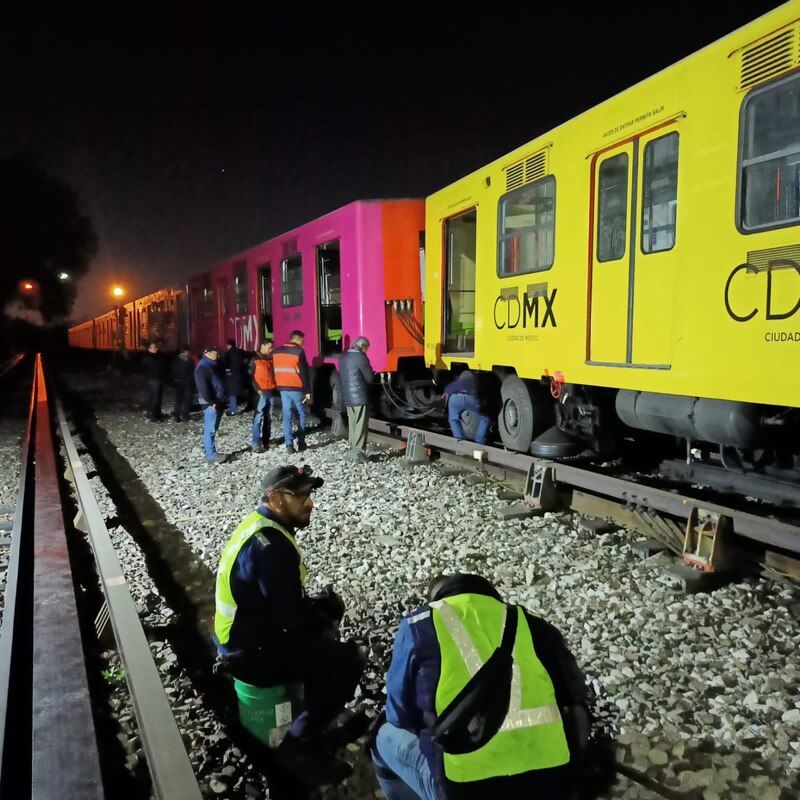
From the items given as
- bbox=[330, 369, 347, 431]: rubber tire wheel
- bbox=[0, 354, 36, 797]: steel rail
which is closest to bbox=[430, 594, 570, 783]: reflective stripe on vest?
bbox=[0, 354, 36, 797]: steel rail

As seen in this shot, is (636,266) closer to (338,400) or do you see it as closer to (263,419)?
(338,400)

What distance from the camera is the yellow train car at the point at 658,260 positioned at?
490cm

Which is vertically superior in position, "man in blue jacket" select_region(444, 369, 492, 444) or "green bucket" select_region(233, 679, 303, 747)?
"man in blue jacket" select_region(444, 369, 492, 444)

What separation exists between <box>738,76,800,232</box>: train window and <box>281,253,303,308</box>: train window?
9.35 meters

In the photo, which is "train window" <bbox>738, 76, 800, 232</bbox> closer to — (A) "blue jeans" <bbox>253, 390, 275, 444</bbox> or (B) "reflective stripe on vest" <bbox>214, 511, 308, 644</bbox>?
(B) "reflective stripe on vest" <bbox>214, 511, 308, 644</bbox>

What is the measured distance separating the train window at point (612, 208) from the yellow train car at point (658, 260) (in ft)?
0.05

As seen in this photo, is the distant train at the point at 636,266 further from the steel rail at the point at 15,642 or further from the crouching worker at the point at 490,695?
the steel rail at the point at 15,642

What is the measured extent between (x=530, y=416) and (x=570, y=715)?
5.95 m

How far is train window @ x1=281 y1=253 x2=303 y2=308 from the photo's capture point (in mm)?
13552

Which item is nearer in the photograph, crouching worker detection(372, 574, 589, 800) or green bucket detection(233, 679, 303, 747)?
crouching worker detection(372, 574, 589, 800)

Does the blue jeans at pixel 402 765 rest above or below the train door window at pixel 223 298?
below

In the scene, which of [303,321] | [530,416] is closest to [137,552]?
[530,416]

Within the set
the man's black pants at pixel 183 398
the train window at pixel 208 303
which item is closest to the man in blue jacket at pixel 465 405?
the man's black pants at pixel 183 398

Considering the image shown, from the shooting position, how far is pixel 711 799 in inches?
117
